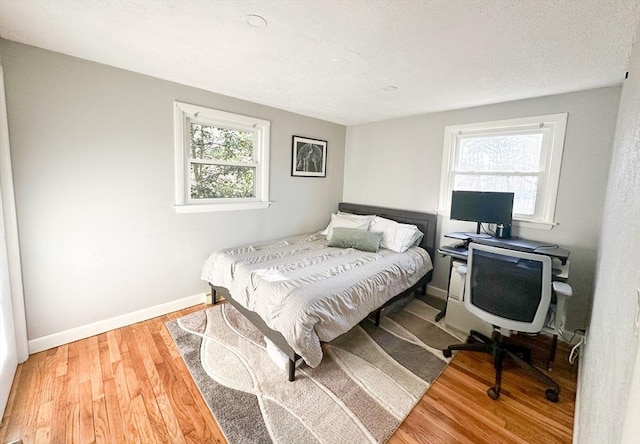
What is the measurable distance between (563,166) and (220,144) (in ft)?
11.3

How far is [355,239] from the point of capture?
3.28 metres

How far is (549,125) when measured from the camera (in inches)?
104

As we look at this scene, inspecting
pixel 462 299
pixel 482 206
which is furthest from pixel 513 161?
pixel 462 299

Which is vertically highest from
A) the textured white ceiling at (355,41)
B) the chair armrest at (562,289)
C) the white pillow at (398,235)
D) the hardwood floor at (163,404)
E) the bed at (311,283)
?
the textured white ceiling at (355,41)

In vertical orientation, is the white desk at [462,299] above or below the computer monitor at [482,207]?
below

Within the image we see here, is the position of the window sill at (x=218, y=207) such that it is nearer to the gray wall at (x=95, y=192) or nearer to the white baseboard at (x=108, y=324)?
the gray wall at (x=95, y=192)

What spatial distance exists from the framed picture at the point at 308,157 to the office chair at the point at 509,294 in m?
2.44

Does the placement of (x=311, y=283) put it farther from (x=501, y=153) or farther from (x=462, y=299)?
(x=501, y=153)

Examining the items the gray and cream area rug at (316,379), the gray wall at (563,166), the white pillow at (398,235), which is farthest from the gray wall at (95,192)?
the gray wall at (563,166)

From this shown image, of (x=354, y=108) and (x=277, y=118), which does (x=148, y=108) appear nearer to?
(x=277, y=118)

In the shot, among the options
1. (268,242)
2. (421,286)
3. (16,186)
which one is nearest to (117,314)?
(16,186)

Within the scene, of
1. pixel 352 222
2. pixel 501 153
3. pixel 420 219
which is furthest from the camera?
pixel 352 222

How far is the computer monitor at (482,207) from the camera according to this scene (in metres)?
2.74

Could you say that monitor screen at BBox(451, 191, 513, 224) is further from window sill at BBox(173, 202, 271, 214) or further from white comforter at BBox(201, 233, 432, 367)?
window sill at BBox(173, 202, 271, 214)
